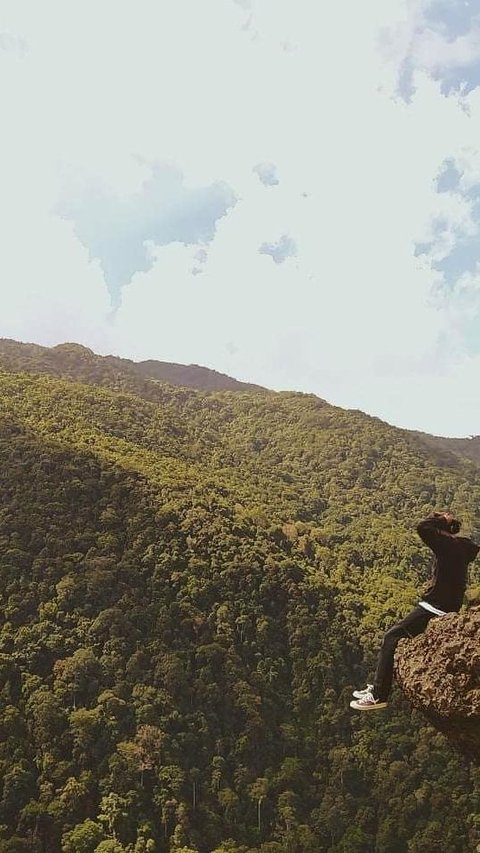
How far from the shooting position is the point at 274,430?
16688 cm

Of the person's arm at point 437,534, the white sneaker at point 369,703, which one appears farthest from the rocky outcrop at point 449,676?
the person's arm at point 437,534

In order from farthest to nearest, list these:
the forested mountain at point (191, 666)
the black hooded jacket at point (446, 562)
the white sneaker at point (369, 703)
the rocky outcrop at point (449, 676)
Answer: the forested mountain at point (191, 666), the white sneaker at point (369, 703), the black hooded jacket at point (446, 562), the rocky outcrop at point (449, 676)

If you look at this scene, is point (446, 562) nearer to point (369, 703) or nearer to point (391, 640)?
point (391, 640)

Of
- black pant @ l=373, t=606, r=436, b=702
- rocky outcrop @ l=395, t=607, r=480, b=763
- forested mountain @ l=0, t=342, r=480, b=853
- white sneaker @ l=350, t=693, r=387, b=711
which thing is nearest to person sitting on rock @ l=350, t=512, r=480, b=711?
black pant @ l=373, t=606, r=436, b=702

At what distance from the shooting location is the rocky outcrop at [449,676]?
5.67 meters

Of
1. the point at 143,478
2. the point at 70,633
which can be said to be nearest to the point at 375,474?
the point at 143,478

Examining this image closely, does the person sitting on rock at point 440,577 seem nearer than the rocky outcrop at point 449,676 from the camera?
No

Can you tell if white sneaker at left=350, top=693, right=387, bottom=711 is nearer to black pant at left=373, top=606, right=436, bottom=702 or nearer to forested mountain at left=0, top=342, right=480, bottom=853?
black pant at left=373, top=606, right=436, bottom=702

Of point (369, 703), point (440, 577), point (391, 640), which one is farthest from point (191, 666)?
point (440, 577)

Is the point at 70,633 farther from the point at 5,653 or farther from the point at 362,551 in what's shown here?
the point at 362,551

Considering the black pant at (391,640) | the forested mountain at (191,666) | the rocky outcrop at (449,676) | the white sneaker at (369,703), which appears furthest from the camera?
the forested mountain at (191,666)

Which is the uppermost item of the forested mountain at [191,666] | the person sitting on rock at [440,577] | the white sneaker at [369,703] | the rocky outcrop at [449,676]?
the person sitting on rock at [440,577]

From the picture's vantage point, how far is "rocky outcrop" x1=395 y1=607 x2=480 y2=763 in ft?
18.6

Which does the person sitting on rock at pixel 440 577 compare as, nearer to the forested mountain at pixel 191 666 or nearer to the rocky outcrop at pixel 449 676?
the rocky outcrop at pixel 449 676
